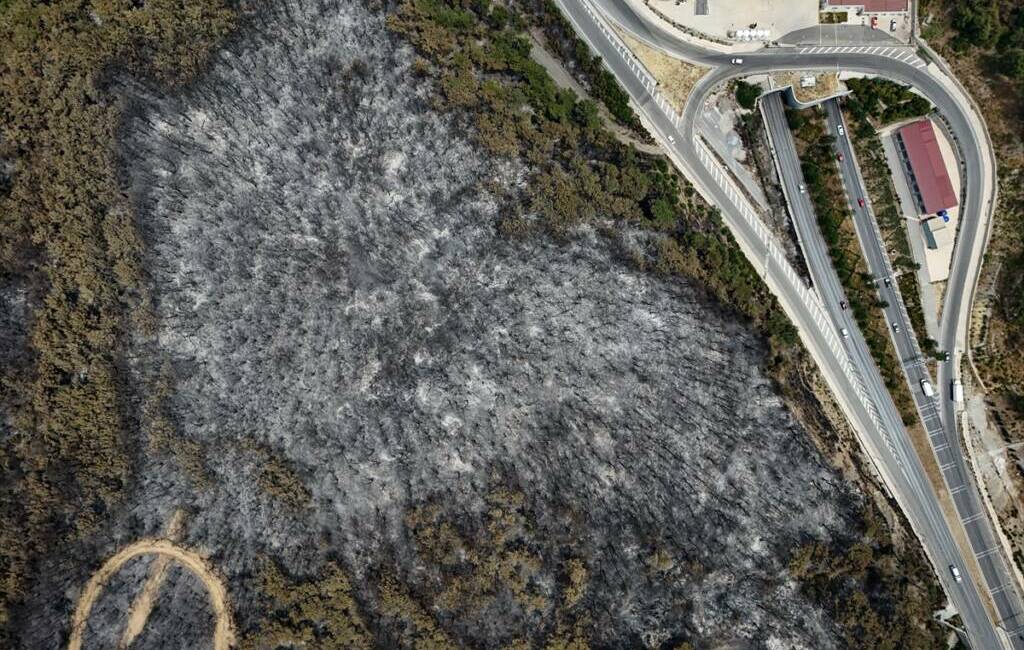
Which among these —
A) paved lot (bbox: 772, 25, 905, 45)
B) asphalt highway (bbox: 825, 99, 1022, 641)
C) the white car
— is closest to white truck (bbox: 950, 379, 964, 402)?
asphalt highway (bbox: 825, 99, 1022, 641)

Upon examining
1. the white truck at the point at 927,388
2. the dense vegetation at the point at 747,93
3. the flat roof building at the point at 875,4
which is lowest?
the white truck at the point at 927,388

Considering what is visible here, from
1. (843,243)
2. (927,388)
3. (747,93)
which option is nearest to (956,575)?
(927,388)

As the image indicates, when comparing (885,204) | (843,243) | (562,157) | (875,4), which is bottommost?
(562,157)

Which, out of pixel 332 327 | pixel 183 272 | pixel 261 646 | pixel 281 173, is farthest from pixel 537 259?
pixel 261 646

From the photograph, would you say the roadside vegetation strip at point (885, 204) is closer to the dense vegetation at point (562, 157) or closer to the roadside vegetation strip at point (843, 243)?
the roadside vegetation strip at point (843, 243)

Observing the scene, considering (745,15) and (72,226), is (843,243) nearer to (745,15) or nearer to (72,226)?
(745,15)

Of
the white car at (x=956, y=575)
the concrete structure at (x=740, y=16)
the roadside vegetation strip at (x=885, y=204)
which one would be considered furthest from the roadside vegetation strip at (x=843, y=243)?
the white car at (x=956, y=575)

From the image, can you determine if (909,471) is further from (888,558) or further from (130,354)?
(130,354)
